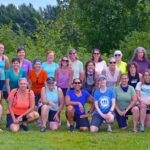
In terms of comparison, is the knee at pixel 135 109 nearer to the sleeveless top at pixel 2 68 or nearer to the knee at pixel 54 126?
the knee at pixel 54 126

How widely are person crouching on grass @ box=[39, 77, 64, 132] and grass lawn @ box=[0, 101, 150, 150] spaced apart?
0.36 meters

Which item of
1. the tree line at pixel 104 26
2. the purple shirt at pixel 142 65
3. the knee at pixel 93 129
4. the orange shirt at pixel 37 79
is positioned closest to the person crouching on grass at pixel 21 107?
the orange shirt at pixel 37 79

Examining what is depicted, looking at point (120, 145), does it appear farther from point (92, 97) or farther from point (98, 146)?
point (92, 97)

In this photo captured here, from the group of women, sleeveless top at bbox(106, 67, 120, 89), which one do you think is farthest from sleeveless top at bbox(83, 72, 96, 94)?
sleeveless top at bbox(106, 67, 120, 89)

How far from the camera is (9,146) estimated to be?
31.7 feet

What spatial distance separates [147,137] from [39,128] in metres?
2.40

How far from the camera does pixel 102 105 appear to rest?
11.5 m

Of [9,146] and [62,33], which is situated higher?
[62,33]

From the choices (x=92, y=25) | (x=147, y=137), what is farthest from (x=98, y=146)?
(x=92, y=25)

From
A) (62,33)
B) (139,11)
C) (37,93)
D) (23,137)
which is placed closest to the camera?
(23,137)

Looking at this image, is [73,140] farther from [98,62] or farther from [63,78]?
[98,62]

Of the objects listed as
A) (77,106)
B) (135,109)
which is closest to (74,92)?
(77,106)

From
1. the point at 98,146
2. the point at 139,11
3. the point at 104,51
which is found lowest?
the point at 98,146

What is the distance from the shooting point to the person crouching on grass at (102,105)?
11.3 m
